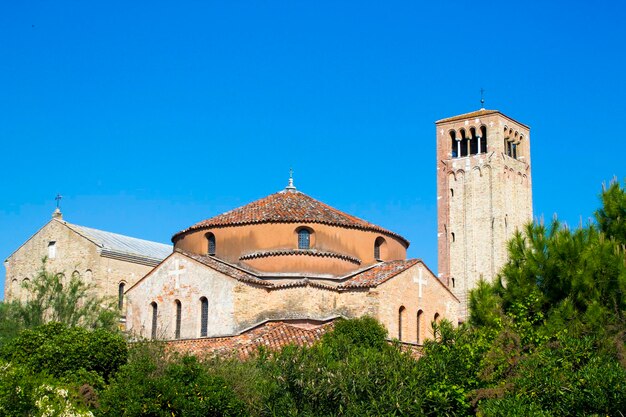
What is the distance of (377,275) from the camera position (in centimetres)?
3177

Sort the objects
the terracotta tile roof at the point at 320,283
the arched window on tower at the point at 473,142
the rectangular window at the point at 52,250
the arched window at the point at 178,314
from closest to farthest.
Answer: the terracotta tile roof at the point at 320,283 < the arched window at the point at 178,314 < the rectangular window at the point at 52,250 < the arched window on tower at the point at 473,142

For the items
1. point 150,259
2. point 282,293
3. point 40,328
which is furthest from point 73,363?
point 150,259

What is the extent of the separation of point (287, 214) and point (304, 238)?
3.37 feet

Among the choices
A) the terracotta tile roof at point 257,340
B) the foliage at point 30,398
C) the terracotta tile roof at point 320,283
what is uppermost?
the terracotta tile roof at point 320,283

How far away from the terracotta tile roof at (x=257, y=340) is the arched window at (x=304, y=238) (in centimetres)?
322

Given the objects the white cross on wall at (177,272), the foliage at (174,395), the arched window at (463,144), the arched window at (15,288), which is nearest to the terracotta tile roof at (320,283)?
the white cross on wall at (177,272)

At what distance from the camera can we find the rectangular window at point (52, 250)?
45.8m

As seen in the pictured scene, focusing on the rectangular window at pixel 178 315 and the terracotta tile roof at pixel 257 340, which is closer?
the terracotta tile roof at pixel 257 340

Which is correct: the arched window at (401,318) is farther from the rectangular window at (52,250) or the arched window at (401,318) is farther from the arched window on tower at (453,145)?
the arched window on tower at (453,145)

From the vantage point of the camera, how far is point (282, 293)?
103 feet

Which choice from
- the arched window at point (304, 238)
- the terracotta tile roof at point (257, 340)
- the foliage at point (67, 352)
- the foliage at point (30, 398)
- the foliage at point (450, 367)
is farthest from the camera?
the arched window at point (304, 238)

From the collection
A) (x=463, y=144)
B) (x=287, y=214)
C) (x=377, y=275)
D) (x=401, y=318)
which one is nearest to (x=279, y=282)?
(x=287, y=214)

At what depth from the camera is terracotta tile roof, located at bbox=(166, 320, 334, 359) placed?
2820 centimetres

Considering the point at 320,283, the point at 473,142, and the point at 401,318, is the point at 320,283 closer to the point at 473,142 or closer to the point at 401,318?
the point at 401,318
